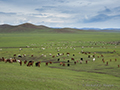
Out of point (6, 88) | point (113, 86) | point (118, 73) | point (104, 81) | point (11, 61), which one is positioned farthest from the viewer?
point (11, 61)

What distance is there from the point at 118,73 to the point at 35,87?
10.9 meters

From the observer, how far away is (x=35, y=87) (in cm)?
1152

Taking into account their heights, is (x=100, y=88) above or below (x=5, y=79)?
below

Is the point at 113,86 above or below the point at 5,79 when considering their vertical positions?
below

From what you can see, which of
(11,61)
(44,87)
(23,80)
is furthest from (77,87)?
(11,61)

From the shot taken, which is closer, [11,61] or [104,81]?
[104,81]

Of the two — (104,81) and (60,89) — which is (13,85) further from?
(104,81)

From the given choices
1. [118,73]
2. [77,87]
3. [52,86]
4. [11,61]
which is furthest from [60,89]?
[11,61]

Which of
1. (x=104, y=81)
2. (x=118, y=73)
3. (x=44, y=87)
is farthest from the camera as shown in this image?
(x=118, y=73)

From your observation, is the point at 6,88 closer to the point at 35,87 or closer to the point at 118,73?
the point at 35,87

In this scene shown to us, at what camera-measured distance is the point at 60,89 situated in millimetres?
11594

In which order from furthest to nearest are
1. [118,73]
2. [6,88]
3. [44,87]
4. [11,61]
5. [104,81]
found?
1. [11,61]
2. [118,73]
3. [104,81]
4. [44,87]
5. [6,88]

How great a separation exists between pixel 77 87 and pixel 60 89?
161cm

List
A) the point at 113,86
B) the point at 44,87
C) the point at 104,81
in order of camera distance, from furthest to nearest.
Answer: the point at 104,81 → the point at 113,86 → the point at 44,87
